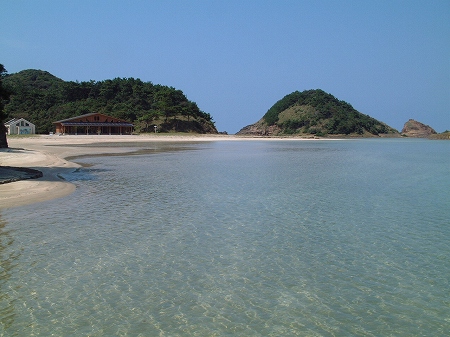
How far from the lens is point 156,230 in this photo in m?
9.88

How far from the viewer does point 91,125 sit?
248 feet

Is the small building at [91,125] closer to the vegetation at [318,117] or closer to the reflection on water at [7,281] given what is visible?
the vegetation at [318,117]

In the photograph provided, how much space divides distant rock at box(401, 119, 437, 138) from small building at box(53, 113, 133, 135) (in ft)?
418

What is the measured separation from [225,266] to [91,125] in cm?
7298

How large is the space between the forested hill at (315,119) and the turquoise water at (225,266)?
116523mm

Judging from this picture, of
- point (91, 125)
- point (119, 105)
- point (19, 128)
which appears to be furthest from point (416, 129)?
point (19, 128)

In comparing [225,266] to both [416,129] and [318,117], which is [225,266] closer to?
[318,117]

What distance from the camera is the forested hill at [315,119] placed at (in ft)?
435

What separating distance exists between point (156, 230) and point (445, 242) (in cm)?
643

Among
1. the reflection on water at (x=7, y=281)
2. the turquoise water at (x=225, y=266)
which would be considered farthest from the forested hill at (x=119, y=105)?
the reflection on water at (x=7, y=281)

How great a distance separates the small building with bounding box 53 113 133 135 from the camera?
7500 cm

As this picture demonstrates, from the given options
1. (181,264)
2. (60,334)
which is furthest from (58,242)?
(60,334)

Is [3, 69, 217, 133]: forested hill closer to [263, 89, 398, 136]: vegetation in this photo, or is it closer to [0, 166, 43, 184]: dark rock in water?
[263, 89, 398, 136]: vegetation

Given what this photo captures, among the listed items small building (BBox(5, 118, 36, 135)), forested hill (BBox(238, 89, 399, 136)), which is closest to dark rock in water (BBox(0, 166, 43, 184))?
small building (BBox(5, 118, 36, 135))
